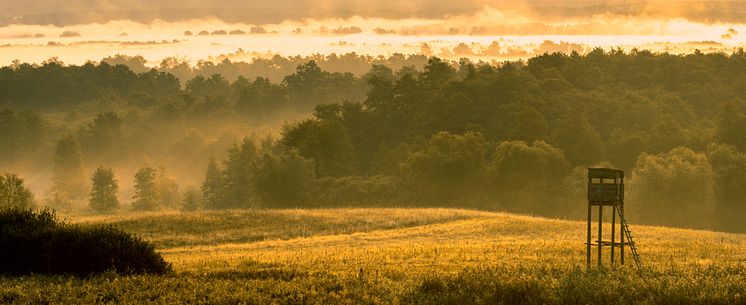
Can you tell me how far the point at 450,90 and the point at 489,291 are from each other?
108m

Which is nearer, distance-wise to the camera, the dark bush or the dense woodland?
the dark bush

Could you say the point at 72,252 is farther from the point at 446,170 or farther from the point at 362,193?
the point at 446,170

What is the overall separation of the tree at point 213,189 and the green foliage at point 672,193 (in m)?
53.1

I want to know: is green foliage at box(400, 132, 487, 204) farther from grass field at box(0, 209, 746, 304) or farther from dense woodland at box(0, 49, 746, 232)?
grass field at box(0, 209, 746, 304)

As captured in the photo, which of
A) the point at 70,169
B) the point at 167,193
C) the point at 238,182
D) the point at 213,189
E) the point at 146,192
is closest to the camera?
the point at 238,182

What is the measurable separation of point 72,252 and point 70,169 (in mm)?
167215

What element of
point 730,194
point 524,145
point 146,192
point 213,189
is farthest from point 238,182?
point 730,194

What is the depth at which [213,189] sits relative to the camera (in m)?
140

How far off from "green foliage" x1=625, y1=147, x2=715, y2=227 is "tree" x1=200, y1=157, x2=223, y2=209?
174 ft

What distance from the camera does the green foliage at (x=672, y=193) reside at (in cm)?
10394

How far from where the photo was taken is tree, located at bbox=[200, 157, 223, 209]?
13291 centimetres

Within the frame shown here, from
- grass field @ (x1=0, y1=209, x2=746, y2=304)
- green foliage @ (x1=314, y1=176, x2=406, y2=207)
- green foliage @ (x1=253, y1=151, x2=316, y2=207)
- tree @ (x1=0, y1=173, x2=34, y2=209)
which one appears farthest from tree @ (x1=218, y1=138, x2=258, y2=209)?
grass field @ (x1=0, y1=209, x2=746, y2=304)

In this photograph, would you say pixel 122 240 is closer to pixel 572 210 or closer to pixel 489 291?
pixel 489 291

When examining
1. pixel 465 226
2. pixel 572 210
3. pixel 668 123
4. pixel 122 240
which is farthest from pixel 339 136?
pixel 122 240
